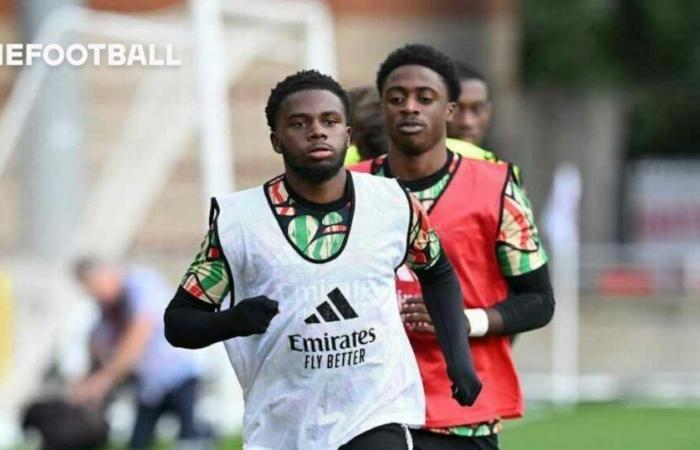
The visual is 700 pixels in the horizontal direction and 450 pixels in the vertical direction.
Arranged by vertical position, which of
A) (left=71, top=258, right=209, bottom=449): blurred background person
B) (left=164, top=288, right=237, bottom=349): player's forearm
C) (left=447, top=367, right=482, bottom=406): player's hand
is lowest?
(left=447, top=367, right=482, bottom=406): player's hand

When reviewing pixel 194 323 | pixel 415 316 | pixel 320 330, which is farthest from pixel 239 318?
pixel 415 316

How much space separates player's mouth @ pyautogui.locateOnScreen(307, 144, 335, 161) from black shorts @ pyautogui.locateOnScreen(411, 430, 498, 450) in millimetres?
1213

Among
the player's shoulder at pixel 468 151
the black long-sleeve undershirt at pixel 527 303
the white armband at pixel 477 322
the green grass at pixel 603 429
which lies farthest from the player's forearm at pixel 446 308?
the green grass at pixel 603 429

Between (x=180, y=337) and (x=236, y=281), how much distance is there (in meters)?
0.24

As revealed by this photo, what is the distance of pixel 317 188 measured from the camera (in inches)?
240

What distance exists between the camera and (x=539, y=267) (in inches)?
272

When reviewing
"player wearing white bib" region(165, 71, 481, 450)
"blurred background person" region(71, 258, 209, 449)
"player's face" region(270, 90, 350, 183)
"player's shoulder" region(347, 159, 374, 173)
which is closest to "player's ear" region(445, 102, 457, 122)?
"player's shoulder" region(347, 159, 374, 173)

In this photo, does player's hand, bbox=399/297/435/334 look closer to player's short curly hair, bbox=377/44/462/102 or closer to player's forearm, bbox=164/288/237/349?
player's short curly hair, bbox=377/44/462/102

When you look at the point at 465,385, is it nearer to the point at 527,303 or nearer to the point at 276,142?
the point at 527,303

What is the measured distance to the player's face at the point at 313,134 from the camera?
602cm

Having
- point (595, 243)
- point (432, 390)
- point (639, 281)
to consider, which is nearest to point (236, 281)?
point (432, 390)

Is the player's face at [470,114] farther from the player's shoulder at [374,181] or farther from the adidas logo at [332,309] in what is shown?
the adidas logo at [332,309]

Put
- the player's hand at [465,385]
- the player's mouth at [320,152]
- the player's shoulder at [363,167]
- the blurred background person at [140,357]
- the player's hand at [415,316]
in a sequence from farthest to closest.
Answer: the blurred background person at [140,357]
the player's shoulder at [363,167]
the player's hand at [415,316]
the player's hand at [465,385]
the player's mouth at [320,152]

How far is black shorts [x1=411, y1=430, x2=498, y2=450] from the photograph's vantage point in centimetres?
678
